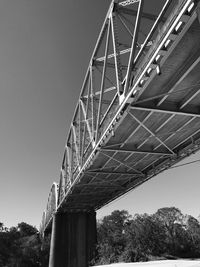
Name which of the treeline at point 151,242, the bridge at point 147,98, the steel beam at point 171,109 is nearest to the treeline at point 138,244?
the treeline at point 151,242

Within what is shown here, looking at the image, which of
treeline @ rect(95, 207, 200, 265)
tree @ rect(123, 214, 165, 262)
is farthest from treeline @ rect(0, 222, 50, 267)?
tree @ rect(123, 214, 165, 262)

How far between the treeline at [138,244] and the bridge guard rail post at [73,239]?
2.01 m

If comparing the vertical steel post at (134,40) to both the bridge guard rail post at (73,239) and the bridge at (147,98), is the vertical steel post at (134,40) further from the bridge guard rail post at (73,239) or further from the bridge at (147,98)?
the bridge guard rail post at (73,239)

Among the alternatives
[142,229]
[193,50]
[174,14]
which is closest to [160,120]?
[193,50]

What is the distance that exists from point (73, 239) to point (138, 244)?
1513 centimetres

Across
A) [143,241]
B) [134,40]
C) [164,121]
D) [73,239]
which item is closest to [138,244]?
[143,241]

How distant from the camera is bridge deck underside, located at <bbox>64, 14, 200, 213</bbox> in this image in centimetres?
991

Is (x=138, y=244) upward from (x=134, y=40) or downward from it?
downward

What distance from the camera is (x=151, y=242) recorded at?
55.0 meters

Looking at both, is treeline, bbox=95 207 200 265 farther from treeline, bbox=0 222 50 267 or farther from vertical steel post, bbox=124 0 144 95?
vertical steel post, bbox=124 0 144 95

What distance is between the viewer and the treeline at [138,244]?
45625 millimetres

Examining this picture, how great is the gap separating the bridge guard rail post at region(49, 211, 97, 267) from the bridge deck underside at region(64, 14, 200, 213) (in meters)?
19.5

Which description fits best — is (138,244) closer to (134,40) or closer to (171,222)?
A: (171,222)

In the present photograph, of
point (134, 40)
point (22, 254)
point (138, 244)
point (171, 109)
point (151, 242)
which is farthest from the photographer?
point (22, 254)
